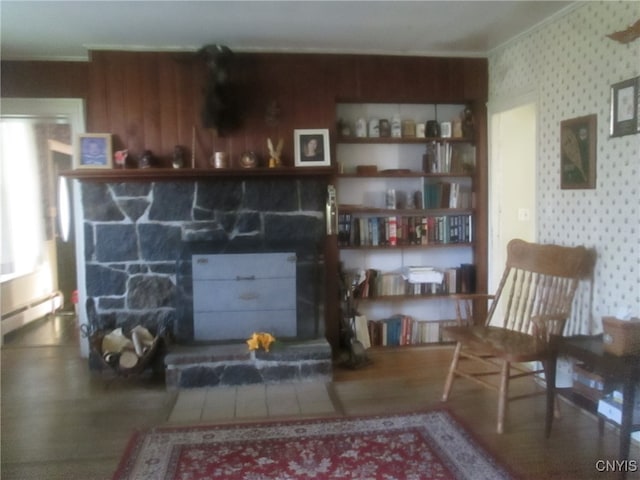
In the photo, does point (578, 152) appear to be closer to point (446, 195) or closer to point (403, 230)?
point (446, 195)

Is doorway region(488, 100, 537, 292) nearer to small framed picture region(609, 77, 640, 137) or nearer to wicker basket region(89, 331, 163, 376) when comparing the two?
small framed picture region(609, 77, 640, 137)

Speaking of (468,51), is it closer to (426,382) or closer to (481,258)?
(481,258)

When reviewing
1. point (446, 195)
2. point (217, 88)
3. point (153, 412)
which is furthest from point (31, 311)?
point (446, 195)

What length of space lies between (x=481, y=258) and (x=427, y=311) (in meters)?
0.64


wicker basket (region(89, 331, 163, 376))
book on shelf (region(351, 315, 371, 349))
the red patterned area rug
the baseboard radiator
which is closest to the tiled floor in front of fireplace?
the red patterned area rug

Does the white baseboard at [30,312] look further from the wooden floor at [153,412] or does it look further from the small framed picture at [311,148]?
the small framed picture at [311,148]

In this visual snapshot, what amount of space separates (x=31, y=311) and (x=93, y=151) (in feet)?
8.14

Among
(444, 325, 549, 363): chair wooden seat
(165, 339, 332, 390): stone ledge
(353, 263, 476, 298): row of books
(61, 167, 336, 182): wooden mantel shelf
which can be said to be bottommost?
(165, 339, 332, 390): stone ledge

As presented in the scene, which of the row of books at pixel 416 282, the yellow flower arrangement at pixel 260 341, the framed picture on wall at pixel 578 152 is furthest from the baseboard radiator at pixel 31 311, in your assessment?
the framed picture on wall at pixel 578 152

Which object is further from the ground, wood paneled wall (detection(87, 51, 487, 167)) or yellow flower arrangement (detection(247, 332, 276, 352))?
wood paneled wall (detection(87, 51, 487, 167))

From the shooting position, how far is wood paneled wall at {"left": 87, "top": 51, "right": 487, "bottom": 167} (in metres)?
3.82

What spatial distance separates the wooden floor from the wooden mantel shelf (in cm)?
143

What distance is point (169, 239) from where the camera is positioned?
3.88 metres

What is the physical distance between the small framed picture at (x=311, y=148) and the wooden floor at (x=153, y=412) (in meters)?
1.56
